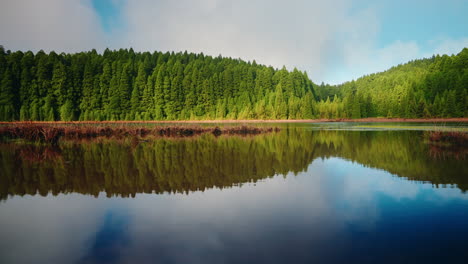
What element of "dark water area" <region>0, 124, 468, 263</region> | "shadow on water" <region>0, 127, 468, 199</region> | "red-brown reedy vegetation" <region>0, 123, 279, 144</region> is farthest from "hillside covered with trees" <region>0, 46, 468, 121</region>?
"dark water area" <region>0, 124, 468, 263</region>

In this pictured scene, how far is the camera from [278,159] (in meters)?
14.6

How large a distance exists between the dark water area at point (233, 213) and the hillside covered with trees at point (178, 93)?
76.2 metres

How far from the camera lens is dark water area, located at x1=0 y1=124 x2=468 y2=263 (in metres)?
4.80

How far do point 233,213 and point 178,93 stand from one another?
94.2 m

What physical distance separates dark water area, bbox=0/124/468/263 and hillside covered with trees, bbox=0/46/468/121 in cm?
7625

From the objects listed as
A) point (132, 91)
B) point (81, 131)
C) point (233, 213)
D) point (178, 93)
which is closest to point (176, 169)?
point (233, 213)

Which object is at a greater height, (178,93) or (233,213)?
(178,93)

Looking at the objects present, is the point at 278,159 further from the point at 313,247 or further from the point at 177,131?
the point at 177,131

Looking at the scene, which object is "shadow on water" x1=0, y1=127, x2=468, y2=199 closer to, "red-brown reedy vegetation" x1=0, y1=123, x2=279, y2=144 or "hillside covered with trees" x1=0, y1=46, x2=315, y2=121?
"red-brown reedy vegetation" x1=0, y1=123, x2=279, y2=144

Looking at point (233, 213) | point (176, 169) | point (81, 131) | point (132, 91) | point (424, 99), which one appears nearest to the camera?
point (233, 213)

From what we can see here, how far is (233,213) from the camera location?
6754mm

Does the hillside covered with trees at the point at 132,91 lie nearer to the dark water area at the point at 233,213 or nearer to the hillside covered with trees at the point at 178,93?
the hillside covered with trees at the point at 178,93

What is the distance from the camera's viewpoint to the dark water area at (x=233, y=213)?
480cm

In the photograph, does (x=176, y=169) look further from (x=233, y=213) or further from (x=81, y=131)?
(x=81, y=131)
